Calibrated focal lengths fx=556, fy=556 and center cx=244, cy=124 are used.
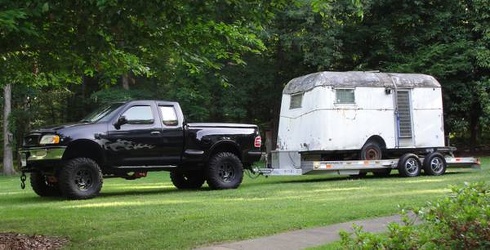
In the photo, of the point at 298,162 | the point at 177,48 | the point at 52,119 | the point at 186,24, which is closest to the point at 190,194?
the point at 298,162

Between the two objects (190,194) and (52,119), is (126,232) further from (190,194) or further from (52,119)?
(52,119)

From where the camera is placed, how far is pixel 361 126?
15891 millimetres

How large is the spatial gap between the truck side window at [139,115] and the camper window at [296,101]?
515cm

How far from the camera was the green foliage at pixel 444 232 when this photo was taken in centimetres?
358

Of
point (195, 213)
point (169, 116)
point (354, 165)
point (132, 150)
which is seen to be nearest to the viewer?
point (195, 213)

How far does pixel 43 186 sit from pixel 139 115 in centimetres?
273

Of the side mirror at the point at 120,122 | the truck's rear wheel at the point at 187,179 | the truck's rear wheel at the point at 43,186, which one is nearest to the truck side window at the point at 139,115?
the side mirror at the point at 120,122

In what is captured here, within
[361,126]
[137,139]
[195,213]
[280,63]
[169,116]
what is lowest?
[195,213]

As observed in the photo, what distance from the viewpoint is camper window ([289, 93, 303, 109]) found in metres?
16.3

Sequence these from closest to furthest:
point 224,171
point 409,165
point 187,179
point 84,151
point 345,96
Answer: point 84,151, point 224,171, point 187,179, point 345,96, point 409,165

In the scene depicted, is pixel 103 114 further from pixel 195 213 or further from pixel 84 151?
pixel 195 213

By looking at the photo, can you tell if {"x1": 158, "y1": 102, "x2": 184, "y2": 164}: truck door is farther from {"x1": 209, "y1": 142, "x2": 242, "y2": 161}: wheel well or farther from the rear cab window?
{"x1": 209, "y1": 142, "x2": 242, "y2": 161}: wheel well

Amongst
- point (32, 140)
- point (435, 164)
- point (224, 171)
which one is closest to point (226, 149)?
point (224, 171)

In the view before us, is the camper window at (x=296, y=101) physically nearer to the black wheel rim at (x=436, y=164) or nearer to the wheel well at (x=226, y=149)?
the wheel well at (x=226, y=149)
